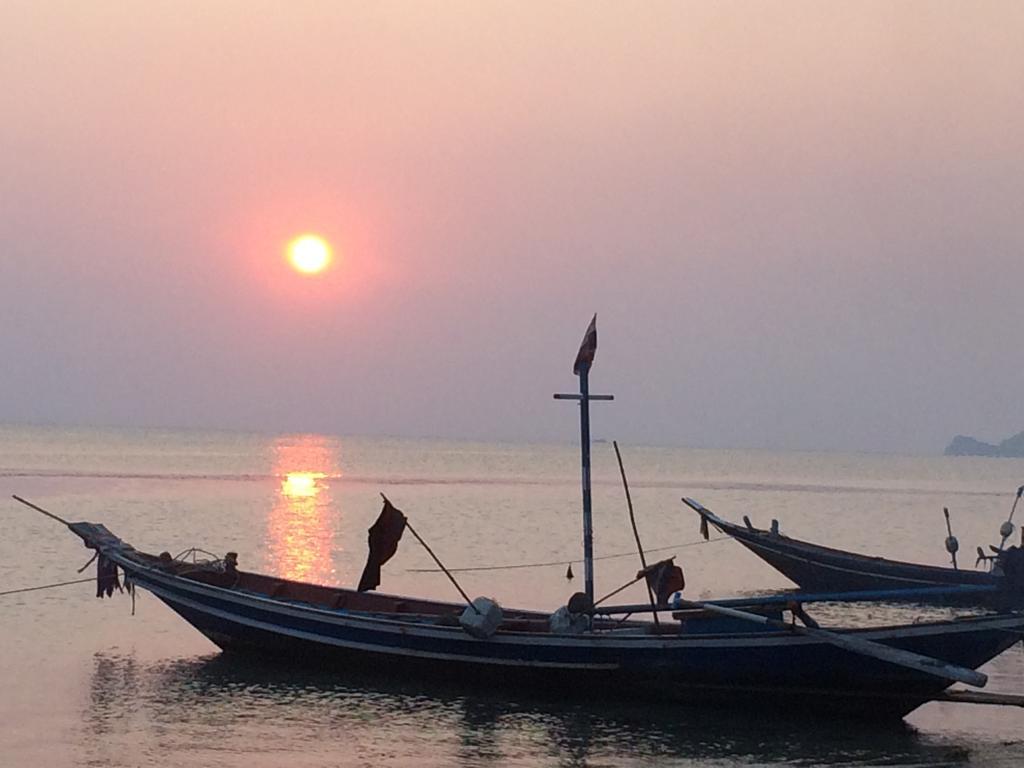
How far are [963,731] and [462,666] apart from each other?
7.40m

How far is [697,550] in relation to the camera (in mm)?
48781

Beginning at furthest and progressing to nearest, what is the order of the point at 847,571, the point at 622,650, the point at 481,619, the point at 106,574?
the point at 847,571
the point at 106,574
the point at 481,619
the point at 622,650

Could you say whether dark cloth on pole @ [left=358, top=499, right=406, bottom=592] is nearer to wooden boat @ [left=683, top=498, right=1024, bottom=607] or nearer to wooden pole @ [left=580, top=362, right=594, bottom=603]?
wooden pole @ [left=580, top=362, right=594, bottom=603]

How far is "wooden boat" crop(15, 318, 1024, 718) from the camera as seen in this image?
18203mm

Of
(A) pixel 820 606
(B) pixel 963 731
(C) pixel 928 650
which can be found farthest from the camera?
(A) pixel 820 606

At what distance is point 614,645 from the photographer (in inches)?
771

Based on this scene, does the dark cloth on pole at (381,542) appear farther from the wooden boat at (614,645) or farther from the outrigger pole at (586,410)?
the outrigger pole at (586,410)

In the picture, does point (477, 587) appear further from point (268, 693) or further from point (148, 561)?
point (268, 693)

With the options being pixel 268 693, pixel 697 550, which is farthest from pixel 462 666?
pixel 697 550

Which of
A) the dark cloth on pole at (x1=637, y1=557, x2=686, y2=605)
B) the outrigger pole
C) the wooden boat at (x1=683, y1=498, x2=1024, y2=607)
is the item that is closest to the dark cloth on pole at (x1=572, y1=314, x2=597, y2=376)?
the outrigger pole

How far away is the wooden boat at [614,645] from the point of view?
18.2 meters

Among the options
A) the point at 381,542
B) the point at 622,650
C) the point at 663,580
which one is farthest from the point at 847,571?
the point at 381,542

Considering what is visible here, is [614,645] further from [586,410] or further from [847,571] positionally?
[847,571]

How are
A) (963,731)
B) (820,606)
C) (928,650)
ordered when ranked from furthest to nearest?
(820,606) → (963,731) → (928,650)
